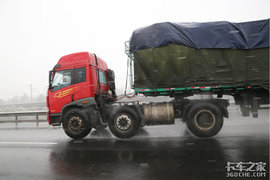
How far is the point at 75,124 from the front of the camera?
6840 millimetres

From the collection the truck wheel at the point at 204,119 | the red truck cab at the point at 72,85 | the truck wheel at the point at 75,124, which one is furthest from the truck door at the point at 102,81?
the truck wheel at the point at 204,119

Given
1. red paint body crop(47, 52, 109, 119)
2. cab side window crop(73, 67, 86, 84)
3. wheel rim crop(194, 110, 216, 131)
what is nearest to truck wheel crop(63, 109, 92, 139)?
red paint body crop(47, 52, 109, 119)

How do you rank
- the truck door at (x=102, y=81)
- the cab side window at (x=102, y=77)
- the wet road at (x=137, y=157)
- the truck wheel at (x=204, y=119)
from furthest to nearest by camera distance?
1. the cab side window at (x=102, y=77)
2. the truck door at (x=102, y=81)
3. the truck wheel at (x=204, y=119)
4. the wet road at (x=137, y=157)

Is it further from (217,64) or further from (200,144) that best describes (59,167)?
(217,64)

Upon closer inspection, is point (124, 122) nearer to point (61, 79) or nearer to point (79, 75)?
point (79, 75)

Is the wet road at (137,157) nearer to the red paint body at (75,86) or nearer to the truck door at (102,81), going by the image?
the red paint body at (75,86)

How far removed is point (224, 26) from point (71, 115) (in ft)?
21.9

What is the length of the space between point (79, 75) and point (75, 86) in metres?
0.48

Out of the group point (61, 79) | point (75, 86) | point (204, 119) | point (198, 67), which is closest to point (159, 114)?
point (204, 119)

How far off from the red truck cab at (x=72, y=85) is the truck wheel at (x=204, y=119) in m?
3.78

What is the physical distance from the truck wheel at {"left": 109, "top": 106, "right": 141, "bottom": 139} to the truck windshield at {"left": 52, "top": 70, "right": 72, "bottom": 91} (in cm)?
241

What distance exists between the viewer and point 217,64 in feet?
19.9

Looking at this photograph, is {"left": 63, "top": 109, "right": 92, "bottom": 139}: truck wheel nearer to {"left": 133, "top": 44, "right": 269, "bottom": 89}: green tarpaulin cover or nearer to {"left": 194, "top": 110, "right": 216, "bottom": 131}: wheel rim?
{"left": 133, "top": 44, "right": 269, "bottom": 89}: green tarpaulin cover

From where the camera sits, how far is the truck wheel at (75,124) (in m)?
6.80
